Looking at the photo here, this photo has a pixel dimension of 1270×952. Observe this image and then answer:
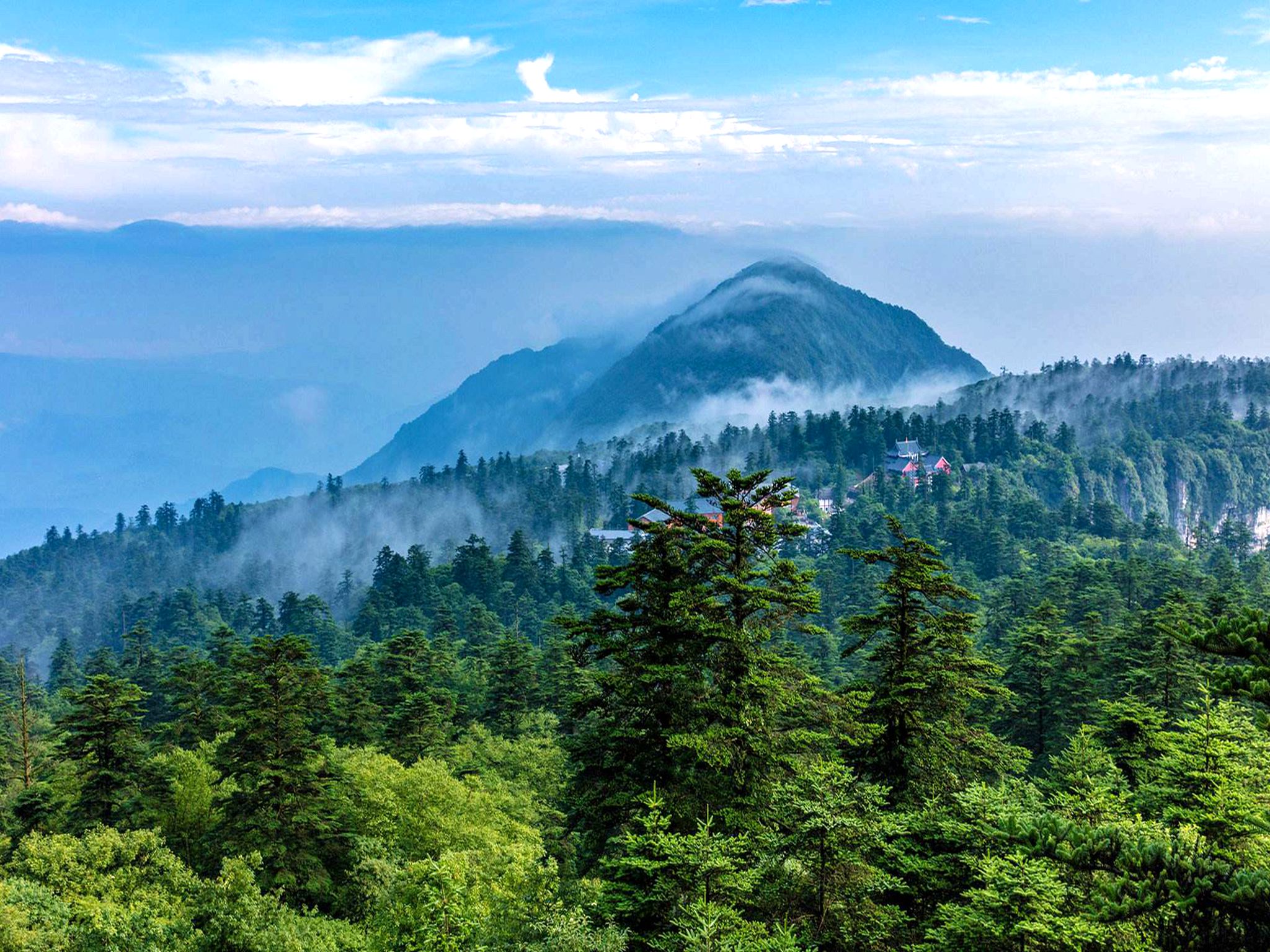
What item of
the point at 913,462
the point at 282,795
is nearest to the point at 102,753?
the point at 282,795

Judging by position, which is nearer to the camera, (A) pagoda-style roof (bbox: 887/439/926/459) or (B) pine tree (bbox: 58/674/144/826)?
(B) pine tree (bbox: 58/674/144/826)

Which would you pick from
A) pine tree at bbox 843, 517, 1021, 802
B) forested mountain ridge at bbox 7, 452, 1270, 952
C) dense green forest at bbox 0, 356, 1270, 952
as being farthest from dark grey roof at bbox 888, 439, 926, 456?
pine tree at bbox 843, 517, 1021, 802

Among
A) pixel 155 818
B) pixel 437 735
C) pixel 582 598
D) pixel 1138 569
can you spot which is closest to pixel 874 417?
pixel 582 598

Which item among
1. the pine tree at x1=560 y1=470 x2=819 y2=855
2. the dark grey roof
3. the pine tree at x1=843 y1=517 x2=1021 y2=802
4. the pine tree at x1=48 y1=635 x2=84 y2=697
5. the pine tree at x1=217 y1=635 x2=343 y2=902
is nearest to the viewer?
the pine tree at x1=560 y1=470 x2=819 y2=855

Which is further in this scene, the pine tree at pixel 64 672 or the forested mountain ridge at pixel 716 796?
the pine tree at pixel 64 672

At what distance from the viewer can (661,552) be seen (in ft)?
87.6

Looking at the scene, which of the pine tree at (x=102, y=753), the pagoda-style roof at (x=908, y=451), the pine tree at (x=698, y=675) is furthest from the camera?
the pagoda-style roof at (x=908, y=451)

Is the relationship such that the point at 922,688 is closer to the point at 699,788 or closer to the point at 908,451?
the point at 699,788

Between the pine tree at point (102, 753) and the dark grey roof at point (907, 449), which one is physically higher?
the dark grey roof at point (907, 449)

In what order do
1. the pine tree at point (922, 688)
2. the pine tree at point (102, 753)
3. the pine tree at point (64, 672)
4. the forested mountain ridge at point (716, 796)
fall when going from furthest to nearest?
the pine tree at point (64, 672)
the pine tree at point (102, 753)
the pine tree at point (922, 688)
the forested mountain ridge at point (716, 796)

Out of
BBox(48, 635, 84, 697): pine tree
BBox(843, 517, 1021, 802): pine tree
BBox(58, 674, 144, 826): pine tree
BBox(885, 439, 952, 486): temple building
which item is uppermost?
BBox(843, 517, 1021, 802): pine tree

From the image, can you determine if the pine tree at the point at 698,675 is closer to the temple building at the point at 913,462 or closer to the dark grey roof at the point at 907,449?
the temple building at the point at 913,462

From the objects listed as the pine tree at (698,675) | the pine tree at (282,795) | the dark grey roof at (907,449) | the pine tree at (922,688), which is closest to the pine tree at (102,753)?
the pine tree at (282,795)

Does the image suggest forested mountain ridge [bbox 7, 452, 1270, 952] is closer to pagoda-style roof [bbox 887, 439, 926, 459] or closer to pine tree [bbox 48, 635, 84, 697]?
pine tree [bbox 48, 635, 84, 697]
